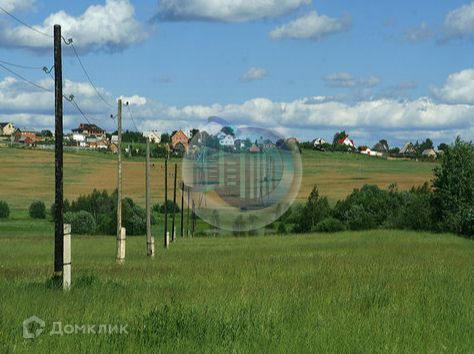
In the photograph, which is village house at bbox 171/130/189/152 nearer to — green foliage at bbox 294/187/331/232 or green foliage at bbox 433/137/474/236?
green foliage at bbox 433/137/474/236

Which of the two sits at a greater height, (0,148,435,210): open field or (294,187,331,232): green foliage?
(0,148,435,210): open field

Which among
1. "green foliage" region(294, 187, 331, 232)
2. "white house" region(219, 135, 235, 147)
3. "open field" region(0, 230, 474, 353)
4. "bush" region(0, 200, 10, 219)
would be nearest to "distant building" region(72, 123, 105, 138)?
"bush" region(0, 200, 10, 219)

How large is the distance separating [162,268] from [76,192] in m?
80.9

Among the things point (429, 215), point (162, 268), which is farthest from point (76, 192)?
point (162, 268)

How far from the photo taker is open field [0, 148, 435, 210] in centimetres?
10569

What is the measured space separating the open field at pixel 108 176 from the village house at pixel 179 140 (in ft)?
115

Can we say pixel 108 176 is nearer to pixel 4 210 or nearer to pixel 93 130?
pixel 93 130

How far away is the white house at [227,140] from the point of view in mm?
40281

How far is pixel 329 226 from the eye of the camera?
92188 mm

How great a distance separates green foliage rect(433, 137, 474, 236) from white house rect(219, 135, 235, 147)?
3461 centimetres

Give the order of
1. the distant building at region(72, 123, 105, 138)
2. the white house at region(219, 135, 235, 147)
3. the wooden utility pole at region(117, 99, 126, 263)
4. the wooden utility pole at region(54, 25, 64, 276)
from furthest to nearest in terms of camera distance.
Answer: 1. the distant building at region(72, 123, 105, 138)
2. the white house at region(219, 135, 235, 147)
3. the wooden utility pole at region(117, 99, 126, 263)
4. the wooden utility pole at region(54, 25, 64, 276)

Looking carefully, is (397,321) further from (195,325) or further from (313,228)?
(313,228)

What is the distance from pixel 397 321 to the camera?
12789 mm

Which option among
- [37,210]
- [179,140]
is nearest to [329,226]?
[179,140]
